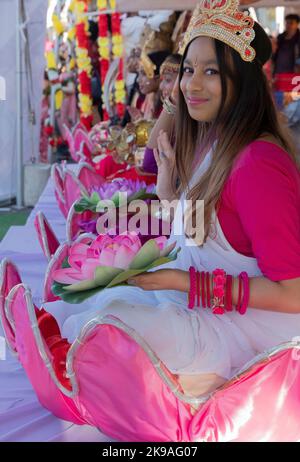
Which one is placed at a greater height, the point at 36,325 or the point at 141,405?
the point at 36,325

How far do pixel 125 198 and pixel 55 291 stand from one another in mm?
1053

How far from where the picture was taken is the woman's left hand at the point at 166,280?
1.50m

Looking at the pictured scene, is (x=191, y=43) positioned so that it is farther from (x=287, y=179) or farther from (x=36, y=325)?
(x=36, y=325)

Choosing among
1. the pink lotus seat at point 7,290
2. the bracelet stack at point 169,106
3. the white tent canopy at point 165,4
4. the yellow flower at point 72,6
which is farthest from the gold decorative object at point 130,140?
the yellow flower at point 72,6

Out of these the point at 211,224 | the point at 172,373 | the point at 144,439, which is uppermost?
the point at 211,224

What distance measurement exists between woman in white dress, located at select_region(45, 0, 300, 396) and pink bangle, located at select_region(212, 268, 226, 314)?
0.02 m

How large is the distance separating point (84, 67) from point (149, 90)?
4.44m

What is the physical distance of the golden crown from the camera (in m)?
1.61

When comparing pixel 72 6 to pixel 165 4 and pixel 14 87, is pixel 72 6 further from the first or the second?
pixel 165 4

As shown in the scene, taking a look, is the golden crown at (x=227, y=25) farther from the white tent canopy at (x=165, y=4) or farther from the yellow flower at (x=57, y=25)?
the yellow flower at (x=57, y=25)

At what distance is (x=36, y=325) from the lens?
1.55 meters

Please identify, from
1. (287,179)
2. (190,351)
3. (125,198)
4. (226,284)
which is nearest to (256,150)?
(287,179)

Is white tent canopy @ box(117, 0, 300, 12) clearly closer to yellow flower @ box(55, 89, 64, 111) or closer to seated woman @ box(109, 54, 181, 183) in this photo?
seated woman @ box(109, 54, 181, 183)

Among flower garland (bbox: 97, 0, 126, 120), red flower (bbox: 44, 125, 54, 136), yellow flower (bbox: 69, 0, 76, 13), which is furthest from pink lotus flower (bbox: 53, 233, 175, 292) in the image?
yellow flower (bbox: 69, 0, 76, 13)
